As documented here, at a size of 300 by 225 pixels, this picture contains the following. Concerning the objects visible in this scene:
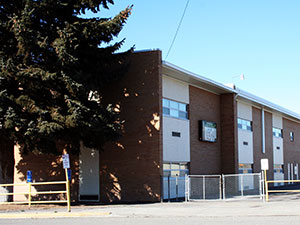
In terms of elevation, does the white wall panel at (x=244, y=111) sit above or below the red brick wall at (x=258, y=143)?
above

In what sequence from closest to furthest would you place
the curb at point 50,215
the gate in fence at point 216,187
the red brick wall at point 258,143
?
the curb at point 50,215 < the gate in fence at point 216,187 < the red brick wall at point 258,143

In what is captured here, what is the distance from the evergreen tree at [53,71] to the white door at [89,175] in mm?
2938

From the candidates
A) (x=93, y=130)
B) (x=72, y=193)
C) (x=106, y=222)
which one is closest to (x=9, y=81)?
(x=93, y=130)

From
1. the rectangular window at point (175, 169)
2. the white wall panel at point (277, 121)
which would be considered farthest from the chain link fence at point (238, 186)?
the white wall panel at point (277, 121)

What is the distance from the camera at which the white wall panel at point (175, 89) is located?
89.8ft

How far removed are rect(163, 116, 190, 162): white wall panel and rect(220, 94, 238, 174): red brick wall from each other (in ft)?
17.4

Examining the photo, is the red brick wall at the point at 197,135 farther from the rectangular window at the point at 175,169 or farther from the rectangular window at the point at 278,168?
the rectangular window at the point at 278,168

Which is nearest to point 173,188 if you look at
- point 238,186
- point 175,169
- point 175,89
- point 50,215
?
point 175,169

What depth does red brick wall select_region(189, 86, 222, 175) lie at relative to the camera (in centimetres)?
3052

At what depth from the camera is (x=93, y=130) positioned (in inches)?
858

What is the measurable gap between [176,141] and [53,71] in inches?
382

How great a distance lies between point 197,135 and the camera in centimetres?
3109

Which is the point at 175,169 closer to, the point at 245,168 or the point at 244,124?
the point at 245,168

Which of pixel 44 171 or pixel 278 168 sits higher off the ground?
pixel 44 171
